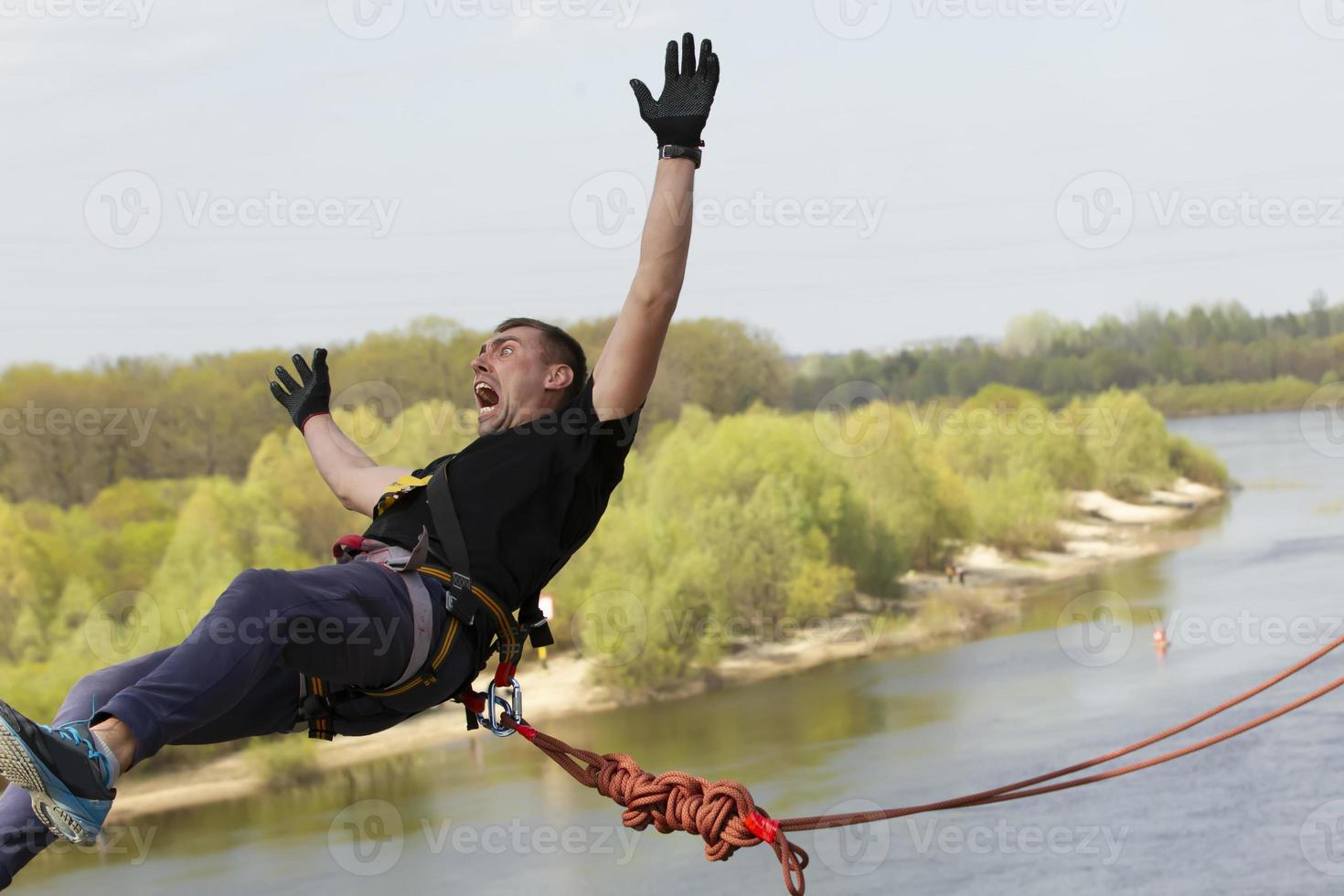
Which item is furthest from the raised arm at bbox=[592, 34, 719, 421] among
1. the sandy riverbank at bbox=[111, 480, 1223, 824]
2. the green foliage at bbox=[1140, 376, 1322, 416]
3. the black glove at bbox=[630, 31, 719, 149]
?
the green foliage at bbox=[1140, 376, 1322, 416]

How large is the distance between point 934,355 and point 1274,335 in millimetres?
7935

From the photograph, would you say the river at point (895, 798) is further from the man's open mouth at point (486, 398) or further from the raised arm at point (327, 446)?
the man's open mouth at point (486, 398)

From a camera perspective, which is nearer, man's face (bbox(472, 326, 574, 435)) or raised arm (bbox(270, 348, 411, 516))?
man's face (bbox(472, 326, 574, 435))

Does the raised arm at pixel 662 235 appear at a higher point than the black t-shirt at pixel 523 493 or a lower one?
higher

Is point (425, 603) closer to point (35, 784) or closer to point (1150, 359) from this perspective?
point (35, 784)

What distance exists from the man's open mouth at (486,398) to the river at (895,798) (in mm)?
15773

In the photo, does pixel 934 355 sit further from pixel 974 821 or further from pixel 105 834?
pixel 105 834

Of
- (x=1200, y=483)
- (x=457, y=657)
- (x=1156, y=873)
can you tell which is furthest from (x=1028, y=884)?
(x=457, y=657)

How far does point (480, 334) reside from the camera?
1114 inches

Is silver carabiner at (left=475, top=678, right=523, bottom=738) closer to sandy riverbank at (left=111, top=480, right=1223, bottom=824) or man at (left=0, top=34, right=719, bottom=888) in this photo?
man at (left=0, top=34, right=719, bottom=888)

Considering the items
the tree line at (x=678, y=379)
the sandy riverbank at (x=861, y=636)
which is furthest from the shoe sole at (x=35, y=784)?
the tree line at (x=678, y=379)

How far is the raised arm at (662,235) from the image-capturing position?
2771mm

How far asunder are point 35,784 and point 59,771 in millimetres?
50

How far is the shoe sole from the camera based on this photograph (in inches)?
90.6
